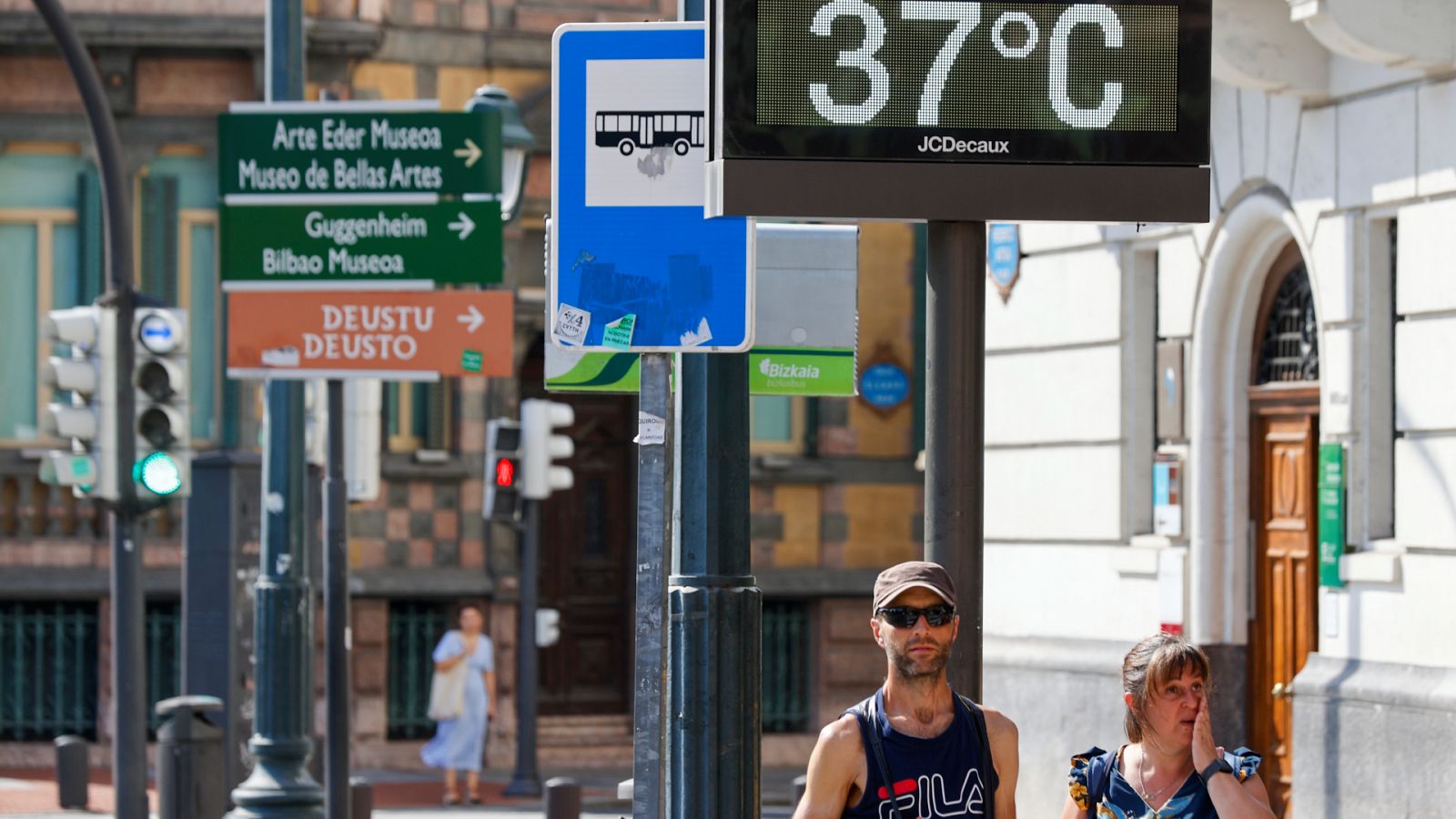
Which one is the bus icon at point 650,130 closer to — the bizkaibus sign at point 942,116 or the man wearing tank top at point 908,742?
the bizkaibus sign at point 942,116

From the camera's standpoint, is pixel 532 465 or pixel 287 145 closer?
pixel 287 145

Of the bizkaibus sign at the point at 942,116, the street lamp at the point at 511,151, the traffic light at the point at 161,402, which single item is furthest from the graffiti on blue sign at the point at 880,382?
the bizkaibus sign at the point at 942,116

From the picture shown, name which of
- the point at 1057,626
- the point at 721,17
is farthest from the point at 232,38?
the point at 721,17

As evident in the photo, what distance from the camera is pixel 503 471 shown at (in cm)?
2147

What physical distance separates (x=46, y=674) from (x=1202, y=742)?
18.8 m

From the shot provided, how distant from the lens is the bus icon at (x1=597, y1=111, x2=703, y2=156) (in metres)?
6.87

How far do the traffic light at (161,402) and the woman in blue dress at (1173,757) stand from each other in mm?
9284

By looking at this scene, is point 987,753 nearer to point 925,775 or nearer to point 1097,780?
point 925,775

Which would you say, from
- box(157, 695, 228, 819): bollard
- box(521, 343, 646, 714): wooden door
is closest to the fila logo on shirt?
box(157, 695, 228, 819): bollard

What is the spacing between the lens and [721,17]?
20.6 feet

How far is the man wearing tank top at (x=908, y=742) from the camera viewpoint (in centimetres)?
560

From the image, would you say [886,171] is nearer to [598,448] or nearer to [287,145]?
[287,145]

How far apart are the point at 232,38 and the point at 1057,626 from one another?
11037 millimetres

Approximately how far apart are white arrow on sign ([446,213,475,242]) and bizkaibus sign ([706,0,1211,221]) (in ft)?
26.2
